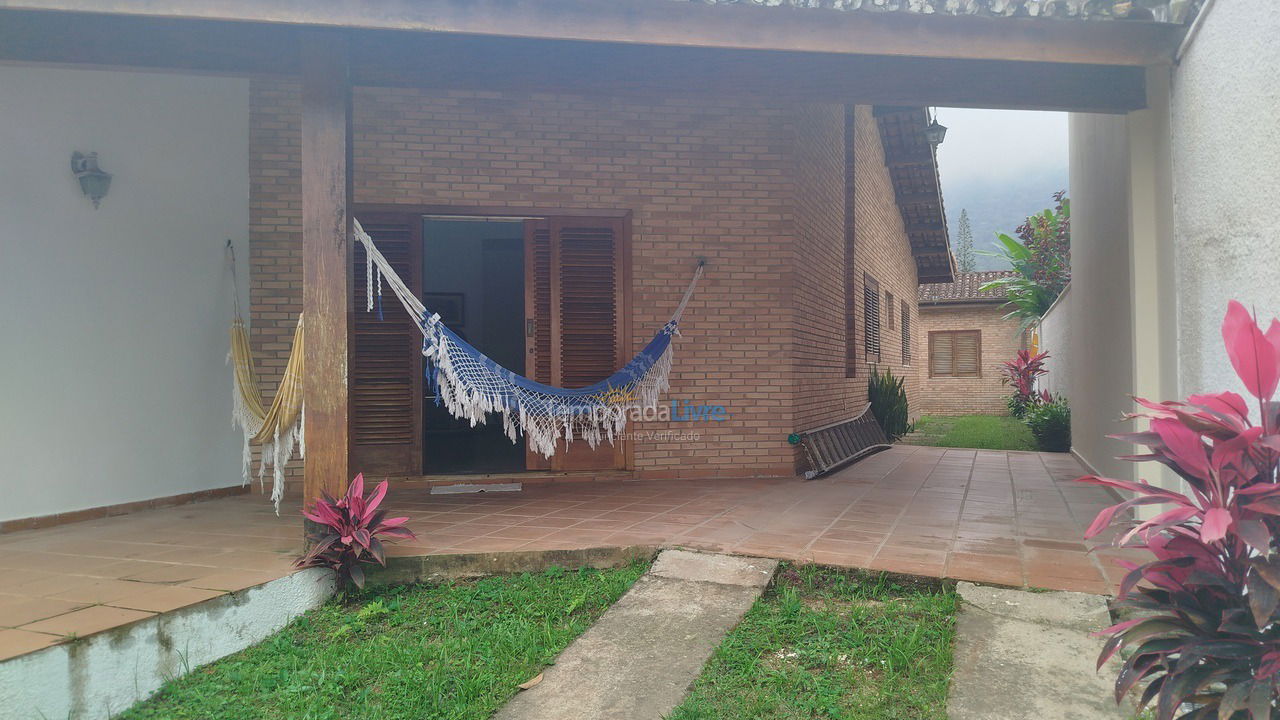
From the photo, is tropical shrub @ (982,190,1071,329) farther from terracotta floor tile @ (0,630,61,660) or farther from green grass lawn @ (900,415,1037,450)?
terracotta floor tile @ (0,630,61,660)

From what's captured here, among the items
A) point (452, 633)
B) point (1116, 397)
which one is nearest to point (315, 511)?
point (452, 633)

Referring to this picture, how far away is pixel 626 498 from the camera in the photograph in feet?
14.6

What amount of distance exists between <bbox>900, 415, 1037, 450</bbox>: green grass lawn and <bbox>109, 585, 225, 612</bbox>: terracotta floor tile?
762 centimetres

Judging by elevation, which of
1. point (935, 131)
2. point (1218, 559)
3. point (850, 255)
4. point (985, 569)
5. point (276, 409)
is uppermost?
point (935, 131)

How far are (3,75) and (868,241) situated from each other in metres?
7.72

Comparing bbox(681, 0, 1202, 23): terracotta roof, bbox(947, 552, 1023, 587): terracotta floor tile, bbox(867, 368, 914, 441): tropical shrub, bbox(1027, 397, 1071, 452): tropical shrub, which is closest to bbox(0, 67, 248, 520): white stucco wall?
bbox(681, 0, 1202, 23): terracotta roof

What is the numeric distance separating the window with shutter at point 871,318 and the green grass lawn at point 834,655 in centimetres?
619

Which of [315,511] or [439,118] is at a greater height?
[439,118]

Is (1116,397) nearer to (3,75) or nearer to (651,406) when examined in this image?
(651,406)

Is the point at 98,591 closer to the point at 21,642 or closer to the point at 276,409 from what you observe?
the point at 21,642

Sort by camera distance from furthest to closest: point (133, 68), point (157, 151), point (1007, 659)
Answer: point (157, 151) → point (133, 68) → point (1007, 659)

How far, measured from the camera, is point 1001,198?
133m

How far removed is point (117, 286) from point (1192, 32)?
503cm

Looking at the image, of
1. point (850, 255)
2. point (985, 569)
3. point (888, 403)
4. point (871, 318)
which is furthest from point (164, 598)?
point (871, 318)
